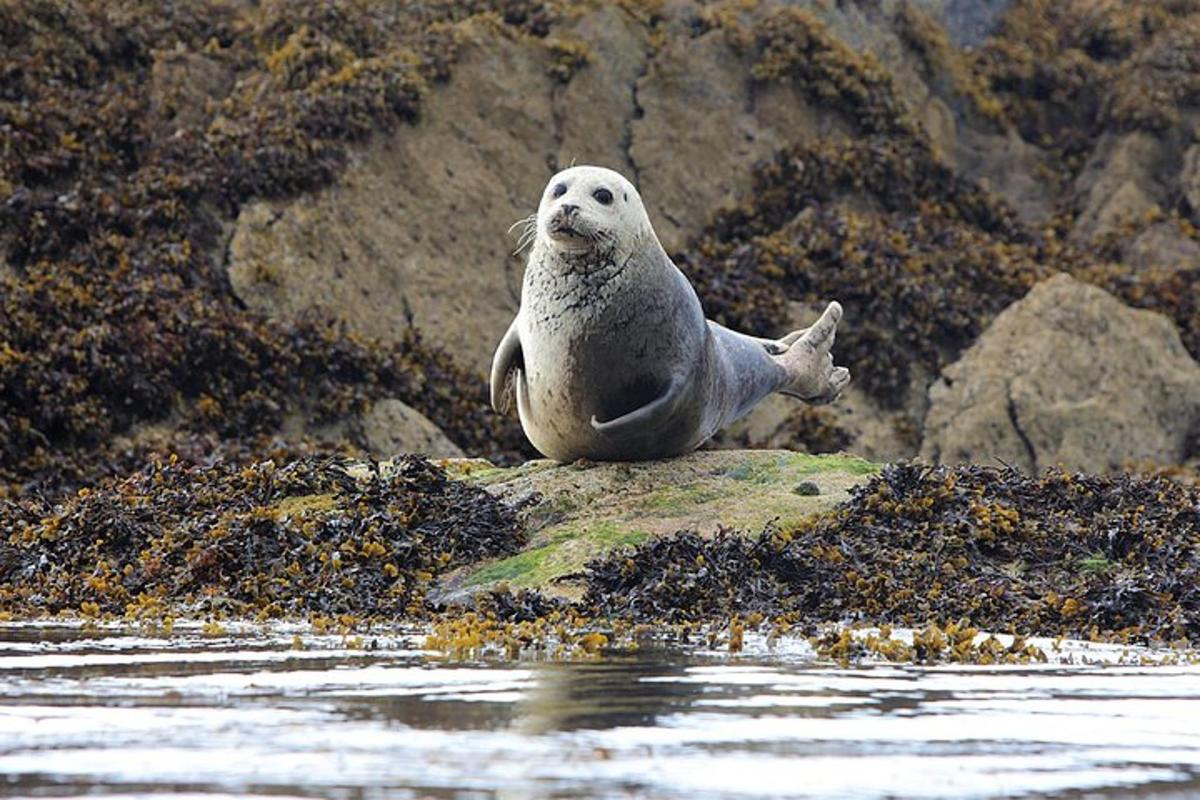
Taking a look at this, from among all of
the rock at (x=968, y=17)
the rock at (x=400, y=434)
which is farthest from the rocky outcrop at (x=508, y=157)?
the rock at (x=968, y=17)

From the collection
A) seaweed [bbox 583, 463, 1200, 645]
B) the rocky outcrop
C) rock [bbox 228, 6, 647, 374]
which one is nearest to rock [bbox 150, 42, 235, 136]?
the rocky outcrop

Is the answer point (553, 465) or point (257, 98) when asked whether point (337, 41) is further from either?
point (553, 465)

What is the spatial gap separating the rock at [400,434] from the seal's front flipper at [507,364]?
12.0 feet

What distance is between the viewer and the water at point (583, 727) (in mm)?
3477

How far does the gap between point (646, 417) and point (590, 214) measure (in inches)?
35.1

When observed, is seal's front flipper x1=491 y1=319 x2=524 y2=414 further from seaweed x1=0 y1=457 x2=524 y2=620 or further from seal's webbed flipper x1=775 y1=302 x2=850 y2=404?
seal's webbed flipper x1=775 y1=302 x2=850 y2=404

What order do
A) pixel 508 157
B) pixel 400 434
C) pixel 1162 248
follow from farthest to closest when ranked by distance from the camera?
pixel 1162 248, pixel 508 157, pixel 400 434

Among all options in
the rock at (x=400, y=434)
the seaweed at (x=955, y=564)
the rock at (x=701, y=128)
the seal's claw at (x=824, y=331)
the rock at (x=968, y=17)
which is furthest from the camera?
the rock at (x=968, y=17)

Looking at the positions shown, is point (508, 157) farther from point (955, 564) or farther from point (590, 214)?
point (955, 564)

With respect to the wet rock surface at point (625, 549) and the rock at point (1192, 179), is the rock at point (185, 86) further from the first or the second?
the rock at point (1192, 179)

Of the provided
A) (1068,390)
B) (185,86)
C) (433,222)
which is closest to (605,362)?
(1068,390)

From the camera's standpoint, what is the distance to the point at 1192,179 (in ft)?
59.7

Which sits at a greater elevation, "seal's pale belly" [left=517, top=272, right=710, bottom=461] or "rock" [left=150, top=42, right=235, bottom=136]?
"rock" [left=150, top=42, right=235, bottom=136]

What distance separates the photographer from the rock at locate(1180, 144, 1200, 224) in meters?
18.0
